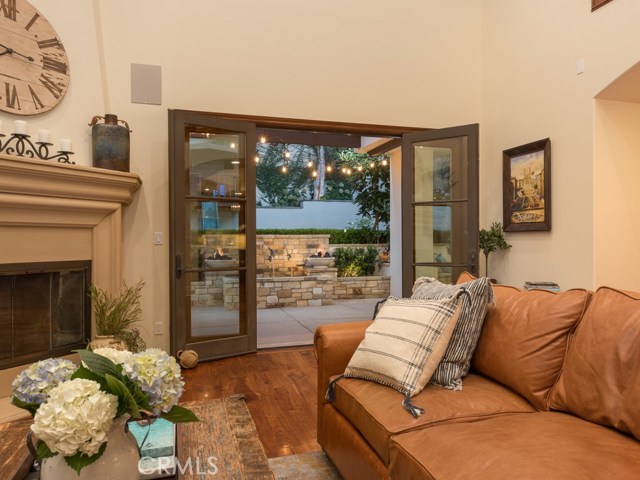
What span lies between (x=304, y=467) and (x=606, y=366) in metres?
1.37

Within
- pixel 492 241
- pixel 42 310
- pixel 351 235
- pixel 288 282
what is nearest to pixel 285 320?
pixel 288 282

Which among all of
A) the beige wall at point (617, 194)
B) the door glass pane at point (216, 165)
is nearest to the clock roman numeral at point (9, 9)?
the door glass pane at point (216, 165)

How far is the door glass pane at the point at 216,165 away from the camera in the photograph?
3.83 m

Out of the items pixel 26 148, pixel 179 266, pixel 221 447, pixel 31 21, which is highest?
pixel 31 21

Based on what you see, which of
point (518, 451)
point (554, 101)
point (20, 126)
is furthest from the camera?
point (554, 101)

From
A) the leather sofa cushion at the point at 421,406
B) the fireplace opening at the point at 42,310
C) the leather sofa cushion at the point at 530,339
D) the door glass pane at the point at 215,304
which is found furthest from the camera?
the door glass pane at the point at 215,304

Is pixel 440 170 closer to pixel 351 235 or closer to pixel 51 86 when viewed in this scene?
pixel 51 86

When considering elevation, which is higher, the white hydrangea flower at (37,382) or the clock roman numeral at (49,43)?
the clock roman numeral at (49,43)

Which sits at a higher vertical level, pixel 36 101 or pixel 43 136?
pixel 36 101

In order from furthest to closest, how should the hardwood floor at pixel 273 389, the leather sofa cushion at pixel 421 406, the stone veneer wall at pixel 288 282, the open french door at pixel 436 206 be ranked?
the open french door at pixel 436 206 < the stone veneer wall at pixel 288 282 < the hardwood floor at pixel 273 389 < the leather sofa cushion at pixel 421 406

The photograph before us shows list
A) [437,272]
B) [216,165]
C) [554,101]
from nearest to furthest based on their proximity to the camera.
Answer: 1. [554,101]
2. [216,165]
3. [437,272]

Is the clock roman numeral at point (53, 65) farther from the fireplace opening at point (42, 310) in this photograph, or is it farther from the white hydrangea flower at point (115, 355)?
the white hydrangea flower at point (115, 355)

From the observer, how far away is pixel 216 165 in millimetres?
3945

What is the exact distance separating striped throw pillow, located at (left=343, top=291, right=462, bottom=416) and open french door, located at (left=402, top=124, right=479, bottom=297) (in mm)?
2550
